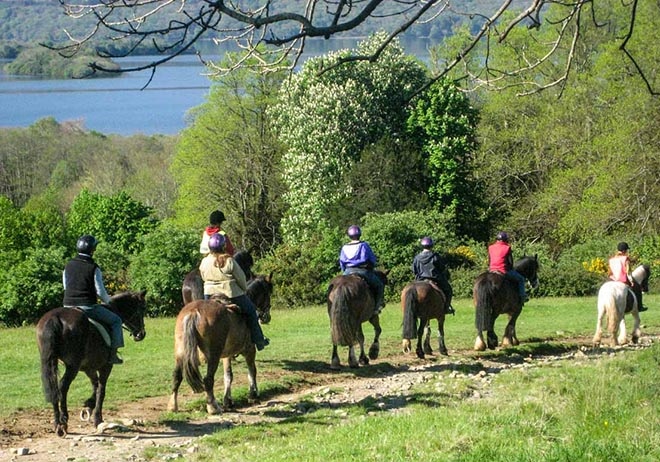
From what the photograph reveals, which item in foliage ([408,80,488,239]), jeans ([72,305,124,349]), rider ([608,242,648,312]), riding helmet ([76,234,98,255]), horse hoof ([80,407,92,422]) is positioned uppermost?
foliage ([408,80,488,239])

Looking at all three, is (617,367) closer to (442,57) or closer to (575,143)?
(575,143)

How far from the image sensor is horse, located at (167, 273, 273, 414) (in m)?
12.9

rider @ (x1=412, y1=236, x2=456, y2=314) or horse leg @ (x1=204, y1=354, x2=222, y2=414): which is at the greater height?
rider @ (x1=412, y1=236, x2=456, y2=314)

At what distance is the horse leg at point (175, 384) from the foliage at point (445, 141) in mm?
31613

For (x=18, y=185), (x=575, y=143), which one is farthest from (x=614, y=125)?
(x=18, y=185)

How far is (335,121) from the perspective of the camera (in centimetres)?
4594

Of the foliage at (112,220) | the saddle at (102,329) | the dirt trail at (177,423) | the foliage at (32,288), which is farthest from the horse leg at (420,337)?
the foliage at (112,220)

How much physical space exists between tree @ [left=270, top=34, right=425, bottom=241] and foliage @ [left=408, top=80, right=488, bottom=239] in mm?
1308

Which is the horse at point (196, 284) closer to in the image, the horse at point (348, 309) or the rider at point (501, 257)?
the horse at point (348, 309)

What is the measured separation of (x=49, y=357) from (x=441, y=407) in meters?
5.11

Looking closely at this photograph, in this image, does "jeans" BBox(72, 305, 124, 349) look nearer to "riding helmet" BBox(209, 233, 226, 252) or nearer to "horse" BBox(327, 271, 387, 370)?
"riding helmet" BBox(209, 233, 226, 252)

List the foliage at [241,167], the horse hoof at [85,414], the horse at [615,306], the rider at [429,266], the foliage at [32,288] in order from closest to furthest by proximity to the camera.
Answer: the horse hoof at [85,414] < the rider at [429,266] < the horse at [615,306] < the foliage at [32,288] < the foliage at [241,167]

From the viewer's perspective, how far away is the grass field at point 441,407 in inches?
366

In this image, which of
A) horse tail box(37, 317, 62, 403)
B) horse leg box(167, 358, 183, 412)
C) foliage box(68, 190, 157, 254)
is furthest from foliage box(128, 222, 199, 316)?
horse tail box(37, 317, 62, 403)
